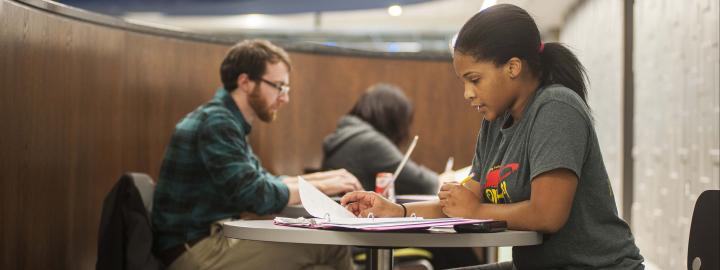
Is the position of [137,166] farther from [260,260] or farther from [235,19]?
[235,19]

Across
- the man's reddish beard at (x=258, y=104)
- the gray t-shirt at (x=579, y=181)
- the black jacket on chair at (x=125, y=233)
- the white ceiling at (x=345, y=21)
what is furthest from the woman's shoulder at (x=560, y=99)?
the white ceiling at (x=345, y=21)

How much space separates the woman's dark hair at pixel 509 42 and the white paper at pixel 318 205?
0.43 metres

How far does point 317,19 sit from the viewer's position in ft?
36.6

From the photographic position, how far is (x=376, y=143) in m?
4.05

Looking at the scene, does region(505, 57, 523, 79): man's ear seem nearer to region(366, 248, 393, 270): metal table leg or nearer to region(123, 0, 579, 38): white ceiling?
region(366, 248, 393, 270): metal table leg

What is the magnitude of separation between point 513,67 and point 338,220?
0.50 m

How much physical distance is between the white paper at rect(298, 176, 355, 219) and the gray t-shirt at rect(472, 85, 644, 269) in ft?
1.13

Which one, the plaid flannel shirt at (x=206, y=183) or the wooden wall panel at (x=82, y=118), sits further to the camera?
the plaid flannel shirt at (x=206, y=183)

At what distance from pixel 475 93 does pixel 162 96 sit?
201cm

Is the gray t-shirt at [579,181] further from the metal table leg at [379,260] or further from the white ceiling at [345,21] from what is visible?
the white ceiling at [345,21]

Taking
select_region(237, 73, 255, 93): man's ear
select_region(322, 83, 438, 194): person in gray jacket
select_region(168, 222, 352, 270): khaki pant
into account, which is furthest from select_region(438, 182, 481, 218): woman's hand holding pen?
select_region(322, 83, 438, 194): person in gray jacket

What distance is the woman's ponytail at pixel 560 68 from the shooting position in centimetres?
190

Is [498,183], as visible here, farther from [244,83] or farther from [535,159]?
[244,83]

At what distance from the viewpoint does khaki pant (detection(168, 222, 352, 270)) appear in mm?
2420
